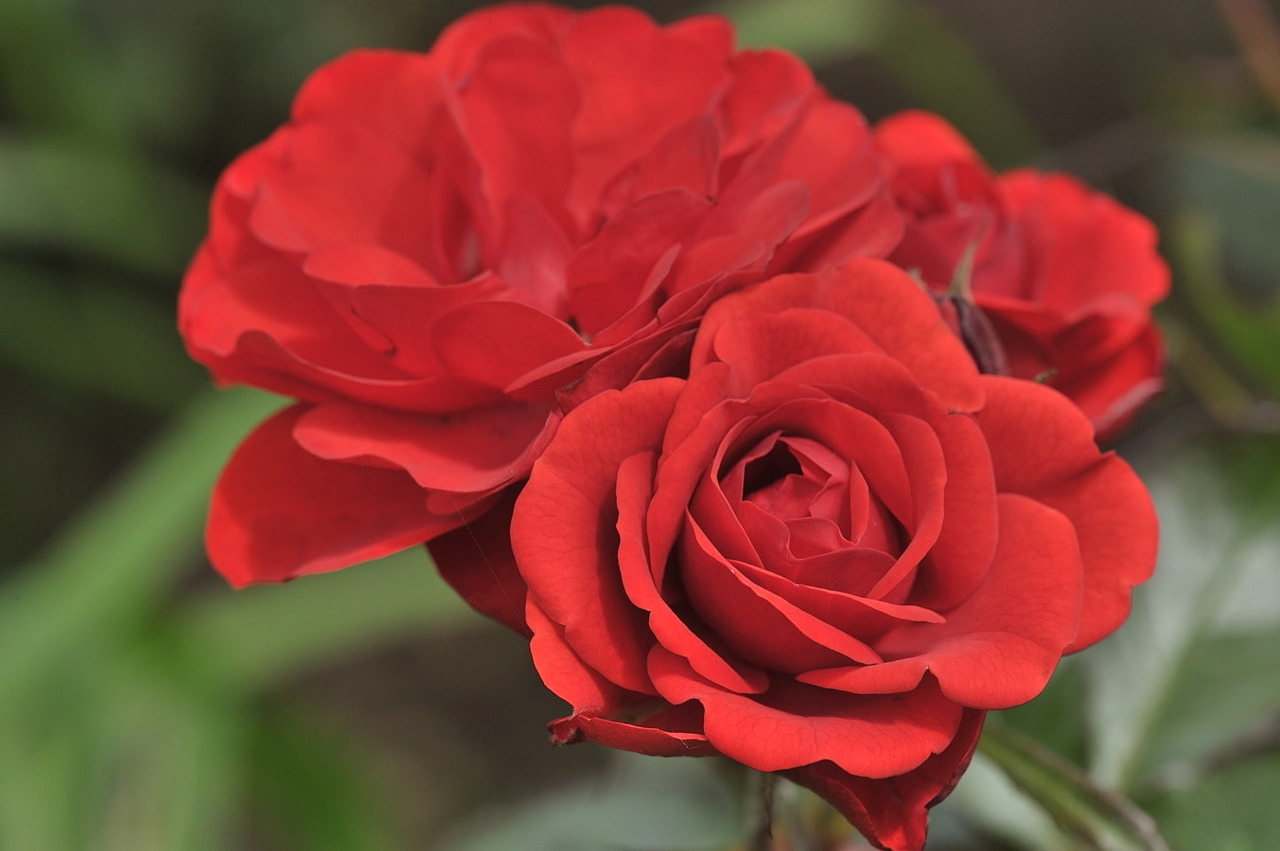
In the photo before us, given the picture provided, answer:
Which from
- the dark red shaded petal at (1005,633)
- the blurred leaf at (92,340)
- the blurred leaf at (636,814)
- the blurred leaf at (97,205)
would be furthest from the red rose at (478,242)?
the blurred leaf at (92,340)

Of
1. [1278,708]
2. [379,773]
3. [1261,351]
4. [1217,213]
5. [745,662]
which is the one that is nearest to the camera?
[745,662]

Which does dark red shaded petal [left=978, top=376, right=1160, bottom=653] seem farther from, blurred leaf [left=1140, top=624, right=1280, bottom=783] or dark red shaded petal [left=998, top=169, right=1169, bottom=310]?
blurred leaf [left=1140, top=624, right=1280, bottom=783]

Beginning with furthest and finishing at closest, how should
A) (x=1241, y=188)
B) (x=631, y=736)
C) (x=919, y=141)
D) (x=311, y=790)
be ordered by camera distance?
1. (x=311, y=790)
2. (x=1241, y=188)
3. (x=919, y=141)
4. (x=631, y=736)

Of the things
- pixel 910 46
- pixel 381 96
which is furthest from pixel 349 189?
pixel 910 46

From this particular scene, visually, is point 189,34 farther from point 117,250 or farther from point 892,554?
point 892,554

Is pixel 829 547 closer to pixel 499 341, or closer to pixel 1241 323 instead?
pixel 499 341

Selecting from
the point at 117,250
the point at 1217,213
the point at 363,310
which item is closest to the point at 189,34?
the point at 117,250
